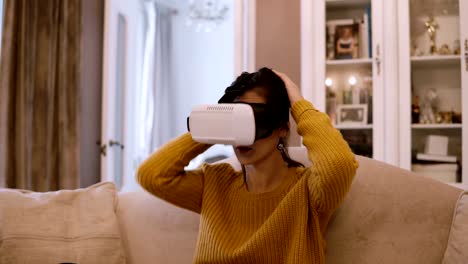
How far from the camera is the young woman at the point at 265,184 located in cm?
106

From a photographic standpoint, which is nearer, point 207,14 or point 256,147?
point 256,147

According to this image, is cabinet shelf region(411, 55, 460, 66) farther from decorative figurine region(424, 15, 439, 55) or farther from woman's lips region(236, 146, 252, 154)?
woman's lips region(236, 146, 252, 154)

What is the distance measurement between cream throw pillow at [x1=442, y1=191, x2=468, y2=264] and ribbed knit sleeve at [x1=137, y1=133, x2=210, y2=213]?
2.03 feet

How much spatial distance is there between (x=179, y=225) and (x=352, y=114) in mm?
1620

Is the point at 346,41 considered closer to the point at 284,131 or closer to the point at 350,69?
the point at 350,69

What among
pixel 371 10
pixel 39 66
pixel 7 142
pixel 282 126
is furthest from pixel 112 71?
pixel 282 126

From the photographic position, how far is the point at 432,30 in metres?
2.62

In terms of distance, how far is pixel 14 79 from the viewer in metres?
2.54

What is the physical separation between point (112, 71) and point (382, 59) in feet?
5.76

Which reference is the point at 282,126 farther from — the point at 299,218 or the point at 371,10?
the point at 371,10

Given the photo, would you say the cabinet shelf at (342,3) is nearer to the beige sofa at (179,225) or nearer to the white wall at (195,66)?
the beige sofa at (179,225)

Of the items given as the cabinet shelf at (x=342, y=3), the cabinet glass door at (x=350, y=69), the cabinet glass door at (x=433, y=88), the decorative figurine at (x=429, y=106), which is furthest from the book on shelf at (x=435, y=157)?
the cabinet shelf at (x=342, y=3)

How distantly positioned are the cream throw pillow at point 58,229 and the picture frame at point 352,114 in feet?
5.50

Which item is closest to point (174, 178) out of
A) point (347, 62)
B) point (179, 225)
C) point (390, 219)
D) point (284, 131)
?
point (179, 225)
